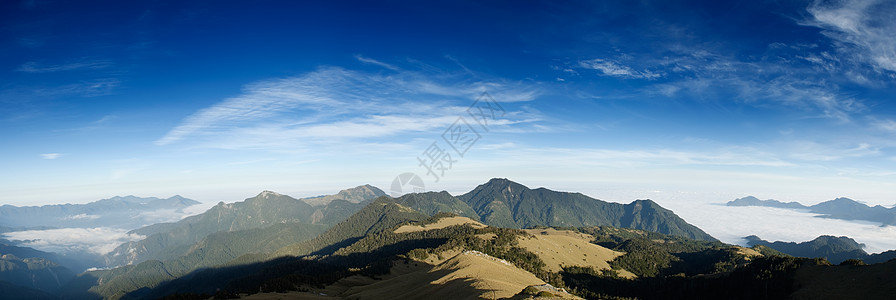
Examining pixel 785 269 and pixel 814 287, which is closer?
pixel 814 287

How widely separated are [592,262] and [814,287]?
102136mm

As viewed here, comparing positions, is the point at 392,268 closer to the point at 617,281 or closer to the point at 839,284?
the point at 617,281

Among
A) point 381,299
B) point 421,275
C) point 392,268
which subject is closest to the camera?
point 381,299

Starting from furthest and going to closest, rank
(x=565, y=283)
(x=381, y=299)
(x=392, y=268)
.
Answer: (x=565, y=283) < (x=392, y=268) < (x=381, y=299)

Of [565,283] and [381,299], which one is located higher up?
[381,299]

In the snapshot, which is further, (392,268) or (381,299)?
(392,268)

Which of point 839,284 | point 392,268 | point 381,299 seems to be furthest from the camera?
point 392,268

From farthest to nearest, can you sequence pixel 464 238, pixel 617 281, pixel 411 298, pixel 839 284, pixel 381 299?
1. pixel 464 238
2. pixel 617 281
3. pixel 839 284
4. pixel 381 299
5. pixel 411 298

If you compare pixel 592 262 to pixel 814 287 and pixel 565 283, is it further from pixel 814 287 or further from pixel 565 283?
pixel 814 287

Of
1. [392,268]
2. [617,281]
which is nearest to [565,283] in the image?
[617,281]

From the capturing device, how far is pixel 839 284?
86.5 meters

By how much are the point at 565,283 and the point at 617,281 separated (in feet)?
108

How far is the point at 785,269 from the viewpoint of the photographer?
107 metres

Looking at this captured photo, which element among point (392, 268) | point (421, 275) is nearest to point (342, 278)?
point (392, 268)
